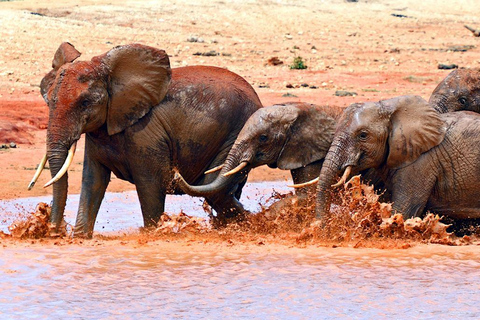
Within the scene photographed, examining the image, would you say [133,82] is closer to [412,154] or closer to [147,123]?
[147,123]

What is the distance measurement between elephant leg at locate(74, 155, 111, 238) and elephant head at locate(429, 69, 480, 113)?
134 inches

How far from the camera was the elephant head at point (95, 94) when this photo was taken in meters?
8.05

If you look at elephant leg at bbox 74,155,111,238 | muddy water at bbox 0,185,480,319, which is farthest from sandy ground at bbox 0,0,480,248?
muddy water at bbox 0,185,480,319

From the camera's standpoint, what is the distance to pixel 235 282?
6918 mm

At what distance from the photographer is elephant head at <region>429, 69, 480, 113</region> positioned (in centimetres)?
963

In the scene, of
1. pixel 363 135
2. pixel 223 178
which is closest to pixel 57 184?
pixel 223 178

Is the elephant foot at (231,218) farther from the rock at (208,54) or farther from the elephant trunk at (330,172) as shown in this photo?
the rock at (208,54)

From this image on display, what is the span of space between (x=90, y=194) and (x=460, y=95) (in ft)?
12.4

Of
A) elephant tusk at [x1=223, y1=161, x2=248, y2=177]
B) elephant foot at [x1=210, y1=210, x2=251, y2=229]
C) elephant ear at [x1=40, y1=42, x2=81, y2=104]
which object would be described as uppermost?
elephant ear at [x1=40, y1=42, x2=81, y2=104]

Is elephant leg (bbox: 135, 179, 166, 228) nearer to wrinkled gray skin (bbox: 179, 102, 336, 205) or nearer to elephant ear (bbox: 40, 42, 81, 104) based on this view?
wrinkled gray skin (bbox: 179, 102, 336, 205)

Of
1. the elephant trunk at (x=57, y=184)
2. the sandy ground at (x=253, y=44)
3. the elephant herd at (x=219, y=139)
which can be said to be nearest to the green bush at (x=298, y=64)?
the sandy ground at (x=253, y=44)

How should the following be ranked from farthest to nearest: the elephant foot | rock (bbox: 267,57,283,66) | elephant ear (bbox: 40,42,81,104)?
1. rock (bbox: 267,57,283,66)
2. the elephant foot
3. elephant ear (bbox: 40,42,81,104)

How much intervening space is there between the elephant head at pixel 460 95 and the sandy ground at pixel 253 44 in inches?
170

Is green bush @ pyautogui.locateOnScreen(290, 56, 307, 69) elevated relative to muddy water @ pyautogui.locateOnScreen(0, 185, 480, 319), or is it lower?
lower
